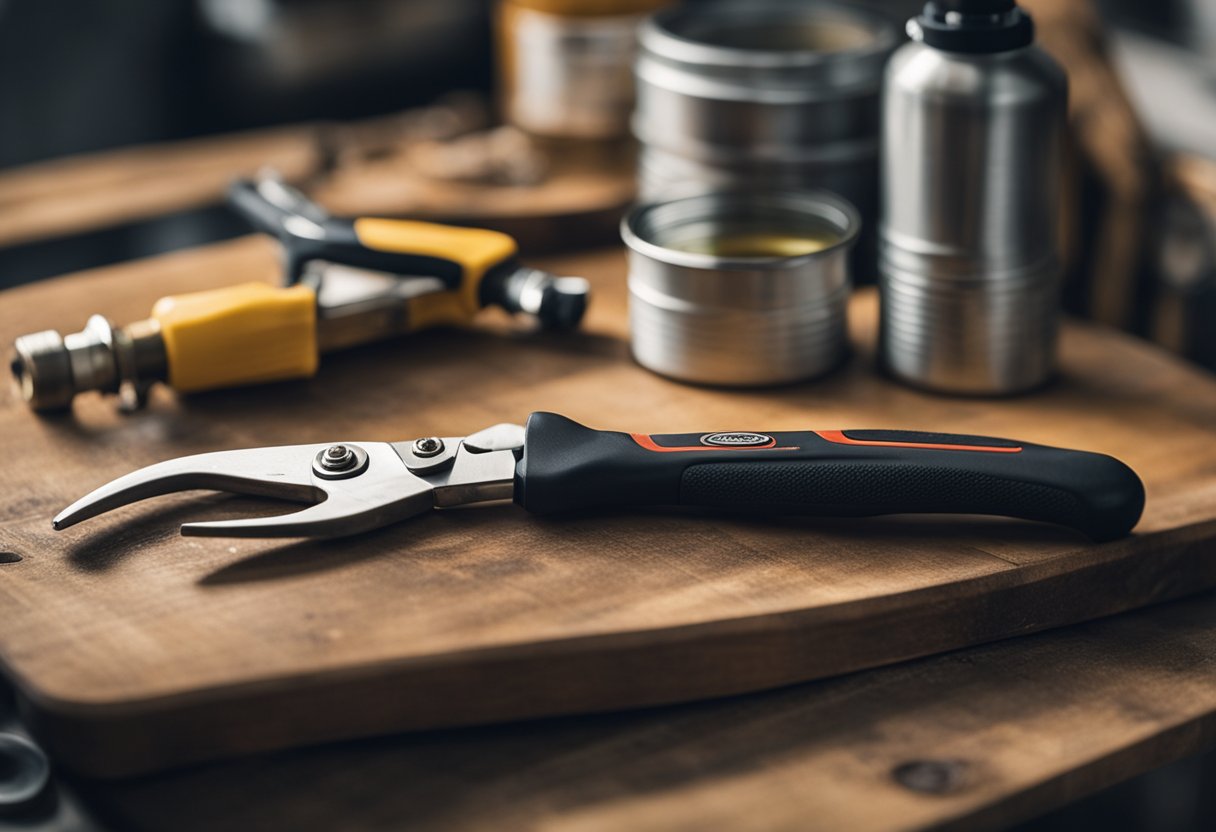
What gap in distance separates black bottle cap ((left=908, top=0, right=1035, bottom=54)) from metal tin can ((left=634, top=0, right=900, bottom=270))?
0.14 m

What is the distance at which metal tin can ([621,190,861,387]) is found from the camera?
775mm

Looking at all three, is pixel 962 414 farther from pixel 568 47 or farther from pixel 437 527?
pixel 568 47

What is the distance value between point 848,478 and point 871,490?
1cm

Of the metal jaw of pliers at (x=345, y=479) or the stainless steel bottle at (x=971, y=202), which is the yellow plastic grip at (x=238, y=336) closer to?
the metal jaw of pliers at (x=345, y=479)

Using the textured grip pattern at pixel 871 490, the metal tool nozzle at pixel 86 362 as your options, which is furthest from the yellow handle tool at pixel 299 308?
the textured grip pattern at pixel 871 490

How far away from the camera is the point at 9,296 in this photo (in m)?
0.90

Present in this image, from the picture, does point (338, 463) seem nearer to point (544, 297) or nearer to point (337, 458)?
point (337, 458)

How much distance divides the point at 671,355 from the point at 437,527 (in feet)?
0.64

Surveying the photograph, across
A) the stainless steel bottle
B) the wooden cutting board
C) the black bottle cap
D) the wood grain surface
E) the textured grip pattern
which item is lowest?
the wood grain surface

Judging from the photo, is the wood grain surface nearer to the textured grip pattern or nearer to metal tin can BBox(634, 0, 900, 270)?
the textured grip pattern

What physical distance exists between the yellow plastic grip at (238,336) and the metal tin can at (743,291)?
0.60 feet

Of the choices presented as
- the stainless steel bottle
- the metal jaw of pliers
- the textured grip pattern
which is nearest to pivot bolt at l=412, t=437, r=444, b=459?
the metal jaw of pliers

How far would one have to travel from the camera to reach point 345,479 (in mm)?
670

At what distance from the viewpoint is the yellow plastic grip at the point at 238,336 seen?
78 cm
